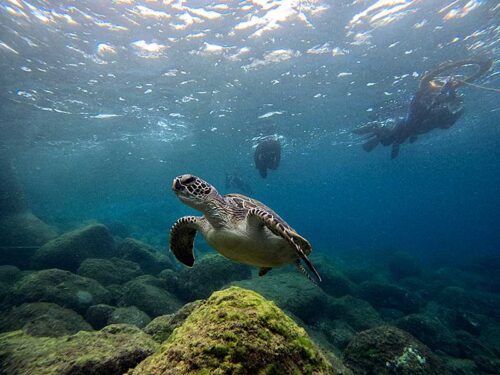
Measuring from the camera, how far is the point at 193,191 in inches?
142

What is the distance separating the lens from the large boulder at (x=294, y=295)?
8672 millimetres

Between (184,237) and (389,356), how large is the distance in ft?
14.2

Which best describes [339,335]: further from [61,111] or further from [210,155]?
[210,155]

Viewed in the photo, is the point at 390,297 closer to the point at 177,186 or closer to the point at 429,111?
the point at 429,111

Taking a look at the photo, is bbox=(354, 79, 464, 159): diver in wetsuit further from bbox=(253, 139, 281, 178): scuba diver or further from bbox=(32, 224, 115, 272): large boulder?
bbox=(32, 224, 115, 272): large boulder

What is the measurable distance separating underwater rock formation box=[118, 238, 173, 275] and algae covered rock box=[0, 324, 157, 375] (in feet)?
32.5

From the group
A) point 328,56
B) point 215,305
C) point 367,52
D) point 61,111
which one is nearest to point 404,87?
point 367,52

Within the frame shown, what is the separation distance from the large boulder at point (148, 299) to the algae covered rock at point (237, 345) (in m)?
6.71

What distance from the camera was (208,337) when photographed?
191 centimetres

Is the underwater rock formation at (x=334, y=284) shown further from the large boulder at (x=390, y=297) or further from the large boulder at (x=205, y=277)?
the large boulder at (x=205, y=277)

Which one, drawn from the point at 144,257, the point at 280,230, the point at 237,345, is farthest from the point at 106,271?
the point at 237,345

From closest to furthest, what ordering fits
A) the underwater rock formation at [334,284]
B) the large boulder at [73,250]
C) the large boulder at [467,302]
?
1. the large boulder at [73,250]
2. the underwater rock formation at [334,284]
3. the large boulder at [467,302]

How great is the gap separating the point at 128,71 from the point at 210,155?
77.1ft

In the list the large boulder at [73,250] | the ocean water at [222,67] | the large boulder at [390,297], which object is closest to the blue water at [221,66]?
the ocean water at [222,67]
